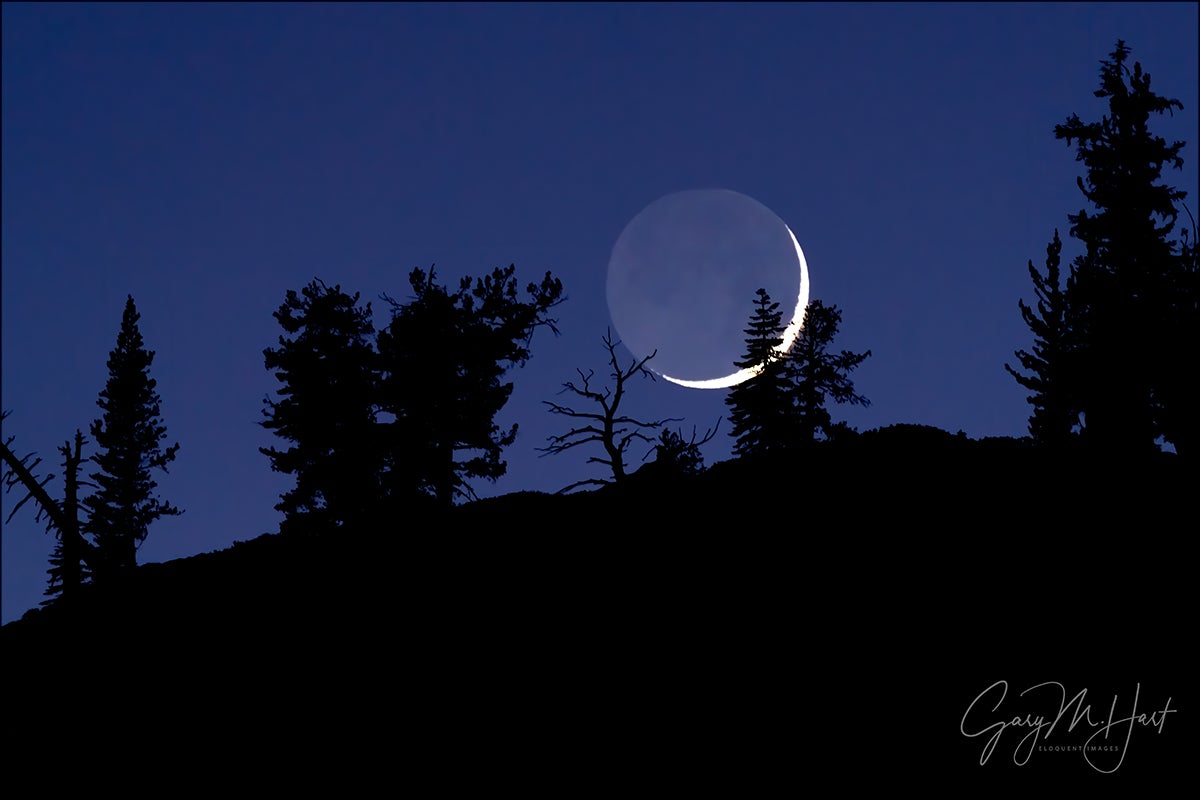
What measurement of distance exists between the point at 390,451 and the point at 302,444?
4018 millimetres

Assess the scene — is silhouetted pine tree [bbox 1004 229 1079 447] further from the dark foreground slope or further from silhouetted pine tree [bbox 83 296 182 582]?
silhouetted pine tree [bbox 83 296 182 582]

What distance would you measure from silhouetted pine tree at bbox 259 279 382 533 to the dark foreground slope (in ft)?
34.1

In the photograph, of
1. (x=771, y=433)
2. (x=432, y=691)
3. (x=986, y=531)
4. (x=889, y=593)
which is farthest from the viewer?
(x=771, y=433)

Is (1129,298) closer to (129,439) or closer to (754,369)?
(754,369)

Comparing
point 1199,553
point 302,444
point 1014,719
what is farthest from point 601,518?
point 302,444

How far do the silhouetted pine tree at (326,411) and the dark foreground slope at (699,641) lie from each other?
34.1 feet

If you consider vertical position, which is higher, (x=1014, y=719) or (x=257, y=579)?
(x=257, y=579)

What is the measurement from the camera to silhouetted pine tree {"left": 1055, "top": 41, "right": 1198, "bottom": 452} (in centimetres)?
2856

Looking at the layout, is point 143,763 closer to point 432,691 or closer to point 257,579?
point 432,691

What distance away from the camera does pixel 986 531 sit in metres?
19.8
